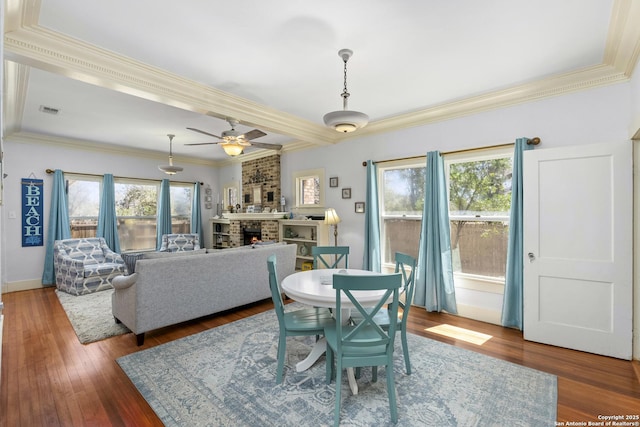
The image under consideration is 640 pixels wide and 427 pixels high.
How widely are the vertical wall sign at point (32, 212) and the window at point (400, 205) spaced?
19.4 ft

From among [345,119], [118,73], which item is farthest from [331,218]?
[118,73]

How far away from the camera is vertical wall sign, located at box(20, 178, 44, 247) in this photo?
5.37m

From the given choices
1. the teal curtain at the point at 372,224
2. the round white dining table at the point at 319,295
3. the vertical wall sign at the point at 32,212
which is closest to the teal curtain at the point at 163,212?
the vertical wall sign at the point at 32,212

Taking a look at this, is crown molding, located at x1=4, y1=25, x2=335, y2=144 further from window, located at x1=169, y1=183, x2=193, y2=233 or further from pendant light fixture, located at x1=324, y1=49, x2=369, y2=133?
window, located at x1=169, y1=183, x2=193, y2=233

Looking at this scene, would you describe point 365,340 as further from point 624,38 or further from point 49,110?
point 49,110

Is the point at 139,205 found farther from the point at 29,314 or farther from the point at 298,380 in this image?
the point at 298,380

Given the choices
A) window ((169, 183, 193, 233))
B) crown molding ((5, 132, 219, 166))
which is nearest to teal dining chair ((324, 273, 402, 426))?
crown molding ((5, 132, 219, 166))

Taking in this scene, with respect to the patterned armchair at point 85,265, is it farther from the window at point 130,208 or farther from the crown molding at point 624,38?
the crown molding at point 624,38

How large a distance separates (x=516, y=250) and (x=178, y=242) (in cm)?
630

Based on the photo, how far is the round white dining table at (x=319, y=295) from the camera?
Answer: 2.29 m

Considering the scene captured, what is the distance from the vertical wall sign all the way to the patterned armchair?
46 centimetres

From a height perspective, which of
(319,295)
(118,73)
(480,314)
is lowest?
(480,314)

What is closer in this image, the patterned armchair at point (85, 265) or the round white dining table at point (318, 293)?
the round white dining table at point (318, 293)

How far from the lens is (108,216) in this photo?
6.23 metres
